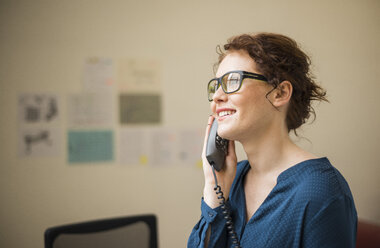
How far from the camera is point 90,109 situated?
7.51ft

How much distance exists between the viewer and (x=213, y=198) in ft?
3.54

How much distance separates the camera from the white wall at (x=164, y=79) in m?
2.21

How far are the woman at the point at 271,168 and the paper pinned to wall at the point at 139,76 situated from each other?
130 centimetres

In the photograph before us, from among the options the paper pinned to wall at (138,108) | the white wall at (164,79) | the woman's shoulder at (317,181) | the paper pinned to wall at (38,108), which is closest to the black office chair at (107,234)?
the woman's shoulder at (317,181)

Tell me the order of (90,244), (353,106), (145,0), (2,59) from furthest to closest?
(353,106) → (145,0) → (2,59) → (90,244)

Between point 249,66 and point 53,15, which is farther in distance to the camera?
point 53,15

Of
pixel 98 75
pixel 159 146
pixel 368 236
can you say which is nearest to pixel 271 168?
pixel 368 236

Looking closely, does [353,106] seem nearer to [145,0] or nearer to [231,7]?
[231,7]

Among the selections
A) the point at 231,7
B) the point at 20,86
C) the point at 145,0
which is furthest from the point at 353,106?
the point at 20,86

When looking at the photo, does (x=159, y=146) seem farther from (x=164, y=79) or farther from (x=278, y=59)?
(x=278, y=59)

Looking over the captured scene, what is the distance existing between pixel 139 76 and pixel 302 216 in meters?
1.79

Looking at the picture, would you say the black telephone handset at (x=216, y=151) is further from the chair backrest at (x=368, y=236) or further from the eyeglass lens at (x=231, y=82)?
the chair backrest at (x=368, y=236)

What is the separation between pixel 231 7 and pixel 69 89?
150 centimetres

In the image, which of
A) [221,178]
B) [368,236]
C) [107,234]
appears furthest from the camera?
[368,236]
